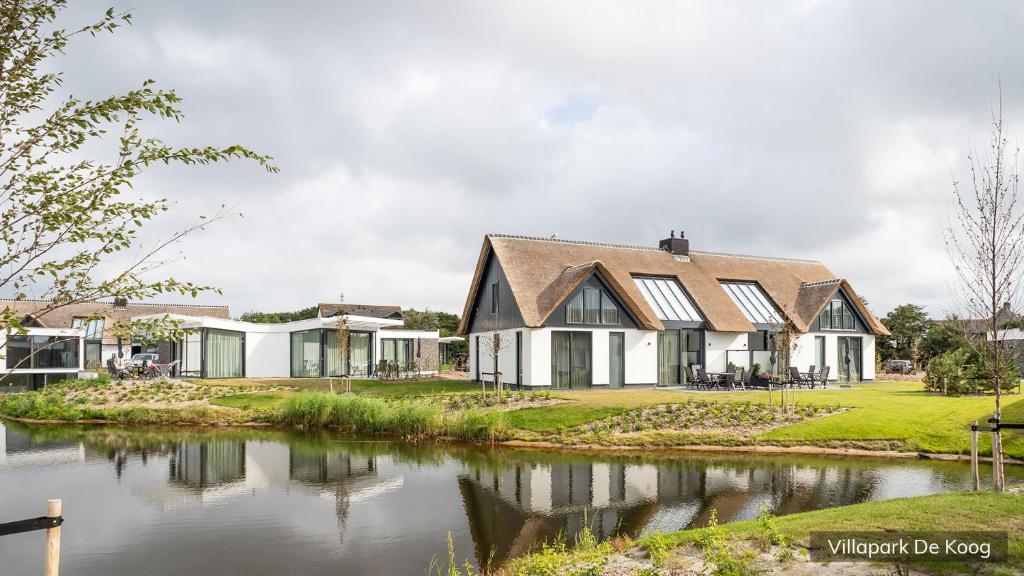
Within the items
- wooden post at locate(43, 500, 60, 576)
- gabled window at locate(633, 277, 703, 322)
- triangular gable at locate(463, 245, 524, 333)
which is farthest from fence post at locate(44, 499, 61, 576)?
gabled window at locate(633, 277, 703, 322)

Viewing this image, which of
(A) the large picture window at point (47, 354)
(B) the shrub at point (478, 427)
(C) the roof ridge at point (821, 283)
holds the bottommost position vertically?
(B) the shrub at point (478, 427)

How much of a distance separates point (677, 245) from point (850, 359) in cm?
781

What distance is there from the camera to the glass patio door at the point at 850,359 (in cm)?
2688

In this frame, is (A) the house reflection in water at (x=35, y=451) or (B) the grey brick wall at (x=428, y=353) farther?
(B) the grey brick wall at (x=428, y=353)

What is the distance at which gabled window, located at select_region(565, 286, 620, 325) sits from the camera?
73.2 feet

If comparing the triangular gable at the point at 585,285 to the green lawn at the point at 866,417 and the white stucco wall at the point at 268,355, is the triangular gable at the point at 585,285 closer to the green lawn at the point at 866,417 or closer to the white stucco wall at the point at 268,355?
the green lawn at the point at 866,417

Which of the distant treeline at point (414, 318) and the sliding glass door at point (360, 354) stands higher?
the distant treeline at point (414, 318)

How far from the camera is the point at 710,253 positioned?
95.5 ft

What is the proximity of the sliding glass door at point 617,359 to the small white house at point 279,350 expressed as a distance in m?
9.19

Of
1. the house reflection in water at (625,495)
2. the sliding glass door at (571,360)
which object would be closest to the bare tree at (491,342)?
the sliding glass door at (571,360)

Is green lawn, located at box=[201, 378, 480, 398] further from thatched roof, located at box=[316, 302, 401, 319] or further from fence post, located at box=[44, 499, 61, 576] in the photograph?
fence post, located at box=[44, 499, 61, 576]

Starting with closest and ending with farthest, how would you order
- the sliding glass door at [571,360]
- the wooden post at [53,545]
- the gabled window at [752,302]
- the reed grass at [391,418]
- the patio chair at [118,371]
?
the wooden post at [53,545] → the reed grass at [391,418] → the sliding glass door at [571,360] → the patio chair at [118,371] → the gabled window at [752,302]

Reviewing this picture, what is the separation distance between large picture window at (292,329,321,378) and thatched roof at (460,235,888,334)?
654 cm

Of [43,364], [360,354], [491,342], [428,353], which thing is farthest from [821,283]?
[43,364]
